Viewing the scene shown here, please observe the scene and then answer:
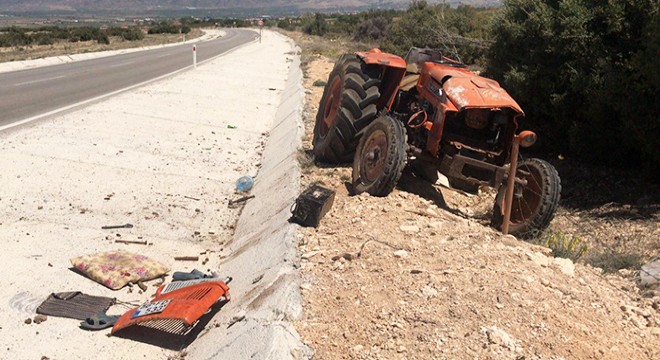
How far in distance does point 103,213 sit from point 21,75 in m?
16.3

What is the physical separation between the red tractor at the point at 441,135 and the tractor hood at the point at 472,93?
0.01m

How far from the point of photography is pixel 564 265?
512 centimetres

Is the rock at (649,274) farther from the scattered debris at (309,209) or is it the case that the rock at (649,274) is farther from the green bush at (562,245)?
the scattered debris at (309,209)

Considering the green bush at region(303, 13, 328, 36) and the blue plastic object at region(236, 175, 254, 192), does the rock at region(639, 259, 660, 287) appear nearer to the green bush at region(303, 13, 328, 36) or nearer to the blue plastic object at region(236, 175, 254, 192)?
the blue plastic object at region(236, 175, 254, 192)

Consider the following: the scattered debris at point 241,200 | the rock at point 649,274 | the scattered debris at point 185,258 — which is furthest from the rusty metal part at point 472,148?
the scattered debris at point 185,258

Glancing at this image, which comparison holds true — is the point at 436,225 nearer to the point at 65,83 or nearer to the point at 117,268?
the point at 117,268

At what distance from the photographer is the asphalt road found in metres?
13.2

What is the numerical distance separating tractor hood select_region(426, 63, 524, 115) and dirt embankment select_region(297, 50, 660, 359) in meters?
1.42

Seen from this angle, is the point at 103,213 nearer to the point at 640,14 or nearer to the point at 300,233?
the point at 300,233

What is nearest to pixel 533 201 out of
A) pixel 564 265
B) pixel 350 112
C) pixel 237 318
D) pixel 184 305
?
pixel 564 265

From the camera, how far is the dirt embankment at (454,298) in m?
3.79

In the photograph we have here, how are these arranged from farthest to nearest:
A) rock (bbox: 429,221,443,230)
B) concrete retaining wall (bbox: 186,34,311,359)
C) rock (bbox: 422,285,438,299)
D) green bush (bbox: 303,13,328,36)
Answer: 1. green bush (bbox: 303,13,328,36)
2. rock (bbox: 429,221,443,230)
3. rock (bbox: 422,285,438,299)
4. concrete retaining wall (bbox: 186,34,311,359)

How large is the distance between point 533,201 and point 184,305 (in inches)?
170

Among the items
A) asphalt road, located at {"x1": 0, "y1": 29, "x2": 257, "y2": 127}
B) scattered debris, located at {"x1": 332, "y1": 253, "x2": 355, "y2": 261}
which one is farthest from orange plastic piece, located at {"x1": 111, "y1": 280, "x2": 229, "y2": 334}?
asphalt road, located at {"x1": 0, "y1": 29, "x2": 257, "y2": 127}
